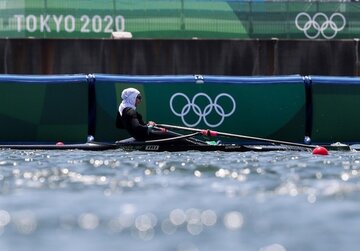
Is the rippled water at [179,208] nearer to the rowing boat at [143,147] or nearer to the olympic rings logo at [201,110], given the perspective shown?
the rowing boat at [143,147]

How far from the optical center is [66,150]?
16.9 m

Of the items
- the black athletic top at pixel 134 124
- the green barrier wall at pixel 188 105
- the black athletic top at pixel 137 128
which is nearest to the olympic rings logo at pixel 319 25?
the green barrier wall at pixel 188 105

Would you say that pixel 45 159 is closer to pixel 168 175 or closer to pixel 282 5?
pixel 168 175

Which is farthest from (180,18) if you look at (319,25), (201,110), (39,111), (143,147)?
(143,147)

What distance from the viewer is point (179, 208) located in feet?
24.5

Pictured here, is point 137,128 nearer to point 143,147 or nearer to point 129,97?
point 143,147

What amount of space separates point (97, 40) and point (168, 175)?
12.6 metres

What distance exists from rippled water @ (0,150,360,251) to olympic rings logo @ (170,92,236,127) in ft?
26.1

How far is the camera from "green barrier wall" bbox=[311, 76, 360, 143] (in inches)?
802

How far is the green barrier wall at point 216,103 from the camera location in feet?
64.3

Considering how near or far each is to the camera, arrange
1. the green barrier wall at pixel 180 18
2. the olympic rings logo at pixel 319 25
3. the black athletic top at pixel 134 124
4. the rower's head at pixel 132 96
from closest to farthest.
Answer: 1. the black athletic top at pixel 134 124
2. the rower's head at pixel 132 96
3. the green barrier wall at pixel 180 18
4. the olympic rings logo at pixel 319 25

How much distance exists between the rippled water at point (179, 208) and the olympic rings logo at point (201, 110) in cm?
794

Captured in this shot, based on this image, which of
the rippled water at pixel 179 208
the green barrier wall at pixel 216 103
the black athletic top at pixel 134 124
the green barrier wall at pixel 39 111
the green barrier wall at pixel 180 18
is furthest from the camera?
the green barrier wall at pixel 180 18

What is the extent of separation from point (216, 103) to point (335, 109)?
267 centimetres
